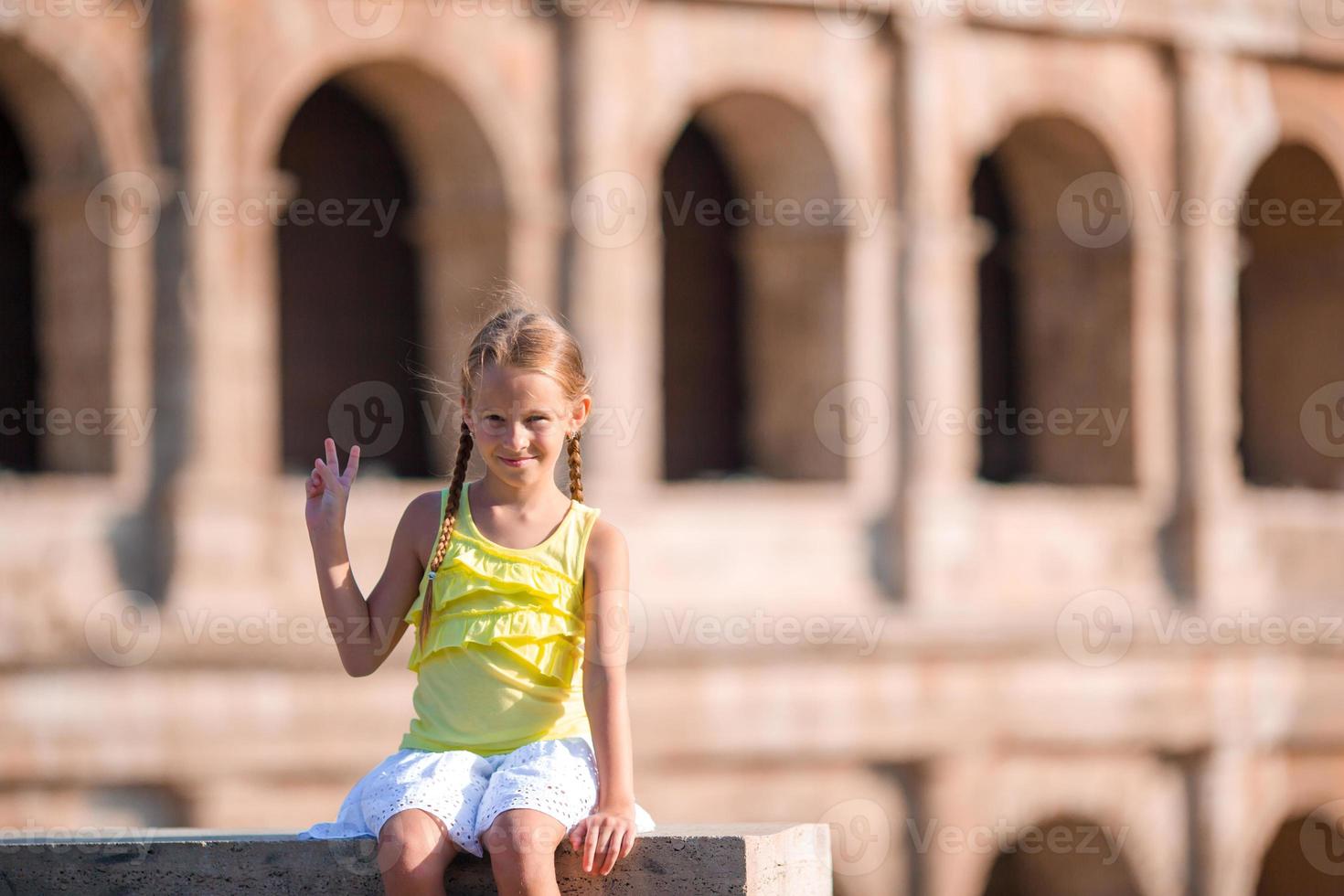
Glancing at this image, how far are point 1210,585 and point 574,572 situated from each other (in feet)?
35.2

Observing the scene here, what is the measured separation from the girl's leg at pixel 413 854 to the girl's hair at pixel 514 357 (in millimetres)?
366

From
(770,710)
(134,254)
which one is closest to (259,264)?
(134,254)

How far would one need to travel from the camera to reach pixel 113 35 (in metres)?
11.5

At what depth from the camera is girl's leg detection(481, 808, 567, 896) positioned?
3949 millimetres

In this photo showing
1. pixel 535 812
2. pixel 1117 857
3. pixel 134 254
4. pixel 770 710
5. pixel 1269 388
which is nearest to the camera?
pixel 535 812

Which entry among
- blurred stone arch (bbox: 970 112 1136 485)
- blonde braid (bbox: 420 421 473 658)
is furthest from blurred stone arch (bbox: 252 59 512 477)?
blonde braid (bbox: 420 421 473 658)

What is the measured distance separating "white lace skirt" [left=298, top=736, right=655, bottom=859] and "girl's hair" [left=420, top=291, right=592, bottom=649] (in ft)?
0.83

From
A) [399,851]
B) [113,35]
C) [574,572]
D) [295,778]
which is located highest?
[113,35]

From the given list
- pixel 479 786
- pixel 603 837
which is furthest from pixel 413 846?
pixel 603 837

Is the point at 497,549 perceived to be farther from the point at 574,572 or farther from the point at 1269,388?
the point at 1269,388

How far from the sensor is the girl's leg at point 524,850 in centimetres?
395

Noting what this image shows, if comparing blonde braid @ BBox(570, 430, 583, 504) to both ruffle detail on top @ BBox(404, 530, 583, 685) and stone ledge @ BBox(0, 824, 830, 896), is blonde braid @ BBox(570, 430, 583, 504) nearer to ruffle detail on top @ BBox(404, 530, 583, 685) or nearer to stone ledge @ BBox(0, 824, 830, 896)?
ruffle detail on top @ BBox(404, 530, 583, 685)

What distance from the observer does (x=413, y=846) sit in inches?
158

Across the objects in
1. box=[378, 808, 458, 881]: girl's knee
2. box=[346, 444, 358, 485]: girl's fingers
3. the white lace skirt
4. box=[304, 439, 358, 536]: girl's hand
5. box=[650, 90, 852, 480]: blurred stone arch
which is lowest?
box=[378, 808, 458, 881]: girl's knee
